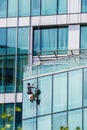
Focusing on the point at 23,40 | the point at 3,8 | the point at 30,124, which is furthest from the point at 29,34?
the point at 30,124

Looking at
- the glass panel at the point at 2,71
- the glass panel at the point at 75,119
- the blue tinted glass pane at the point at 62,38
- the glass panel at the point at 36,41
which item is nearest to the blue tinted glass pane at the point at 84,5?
the blue tinted glass pane at the point at 62,38

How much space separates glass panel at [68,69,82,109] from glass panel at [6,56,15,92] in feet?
33.2

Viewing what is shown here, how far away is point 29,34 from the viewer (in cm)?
3331

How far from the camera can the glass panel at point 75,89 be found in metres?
23.1

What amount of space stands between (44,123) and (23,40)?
10.2m

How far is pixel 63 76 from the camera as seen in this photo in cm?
2381

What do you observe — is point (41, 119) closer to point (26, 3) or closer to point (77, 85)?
point (77, 85)

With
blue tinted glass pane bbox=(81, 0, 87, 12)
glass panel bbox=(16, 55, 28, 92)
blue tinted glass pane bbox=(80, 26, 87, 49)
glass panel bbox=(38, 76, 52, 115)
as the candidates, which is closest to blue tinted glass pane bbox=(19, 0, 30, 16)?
glass panel bbox=(16, 55, 28, 92)

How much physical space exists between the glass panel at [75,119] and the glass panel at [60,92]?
54 centimetres

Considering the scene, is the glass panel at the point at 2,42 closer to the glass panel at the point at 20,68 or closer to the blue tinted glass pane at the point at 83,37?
the glass panel at the point at 20,68

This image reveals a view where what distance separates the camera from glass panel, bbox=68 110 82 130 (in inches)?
904

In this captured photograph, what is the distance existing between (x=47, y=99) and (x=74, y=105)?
1558 mm

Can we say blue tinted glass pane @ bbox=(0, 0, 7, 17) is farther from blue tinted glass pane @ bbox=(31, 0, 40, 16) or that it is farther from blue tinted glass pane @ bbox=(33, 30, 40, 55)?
blue tinted glass pane @ bbox=(33, 30, 40, 55)

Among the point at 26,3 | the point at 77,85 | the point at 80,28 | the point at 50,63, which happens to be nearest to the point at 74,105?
the point at 77,85
